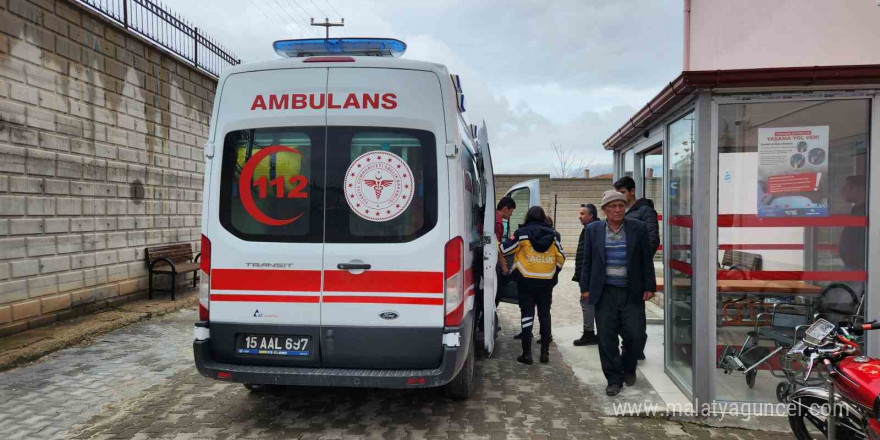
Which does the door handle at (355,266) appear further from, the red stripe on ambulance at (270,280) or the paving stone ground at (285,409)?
the paving stone ground at (285,409)

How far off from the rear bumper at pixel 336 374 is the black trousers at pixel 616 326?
1613 millimetres

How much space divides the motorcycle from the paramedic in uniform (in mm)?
2377

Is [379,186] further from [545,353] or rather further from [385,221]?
[545,353]

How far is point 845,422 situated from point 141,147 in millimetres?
8682

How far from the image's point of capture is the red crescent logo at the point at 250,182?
139 inches

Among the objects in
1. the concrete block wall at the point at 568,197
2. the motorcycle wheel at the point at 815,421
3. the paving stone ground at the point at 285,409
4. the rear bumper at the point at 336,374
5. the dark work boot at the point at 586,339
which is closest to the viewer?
the motorcycle wheel at the point at 815,421

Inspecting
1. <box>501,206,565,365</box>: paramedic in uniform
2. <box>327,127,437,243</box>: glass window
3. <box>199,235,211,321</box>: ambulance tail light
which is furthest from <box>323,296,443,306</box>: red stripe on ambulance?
Result: <box>501,206,565,365</box>: paramedic in uniform

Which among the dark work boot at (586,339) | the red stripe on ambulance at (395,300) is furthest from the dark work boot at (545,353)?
the red stripe on ambulance at (395,300)

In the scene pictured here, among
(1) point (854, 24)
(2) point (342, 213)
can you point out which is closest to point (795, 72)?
(2) point (342, 213)

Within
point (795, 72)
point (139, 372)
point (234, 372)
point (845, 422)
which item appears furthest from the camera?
point (139, 372)

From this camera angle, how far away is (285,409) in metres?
4.18

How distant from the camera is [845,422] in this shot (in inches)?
117

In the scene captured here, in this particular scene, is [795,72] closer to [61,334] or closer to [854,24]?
[854,24]

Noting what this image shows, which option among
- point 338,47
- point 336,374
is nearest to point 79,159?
point 338,47
